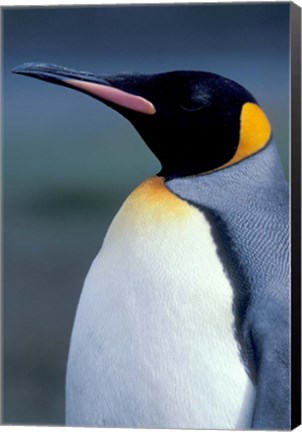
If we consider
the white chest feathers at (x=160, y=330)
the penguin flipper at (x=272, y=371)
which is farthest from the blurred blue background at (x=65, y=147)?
the penguin flipper at (x=272, y=371)

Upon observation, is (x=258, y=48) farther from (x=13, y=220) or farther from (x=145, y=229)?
(x=13, y=220)

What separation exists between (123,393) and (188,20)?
1.25 m

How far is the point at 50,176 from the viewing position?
5047mm

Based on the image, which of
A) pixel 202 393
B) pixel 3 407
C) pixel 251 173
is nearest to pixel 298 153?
pixel 251 173

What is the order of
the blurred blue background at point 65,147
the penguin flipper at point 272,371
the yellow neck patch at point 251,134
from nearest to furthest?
the penguin flipper at point 272,371, the yellow neck patch at point 251,134, the blurred blue background at point 65,147

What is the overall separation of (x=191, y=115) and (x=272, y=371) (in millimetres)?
869

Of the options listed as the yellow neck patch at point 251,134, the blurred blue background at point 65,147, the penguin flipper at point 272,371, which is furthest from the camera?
the blurred blue background at point 65,147

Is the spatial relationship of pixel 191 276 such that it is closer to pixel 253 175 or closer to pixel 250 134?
pixel 253 175

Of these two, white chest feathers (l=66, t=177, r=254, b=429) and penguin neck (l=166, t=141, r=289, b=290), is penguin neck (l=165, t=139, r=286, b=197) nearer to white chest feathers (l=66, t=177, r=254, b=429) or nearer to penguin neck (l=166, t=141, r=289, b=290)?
penguin neck (l=166, t=141, r=289, b=290)

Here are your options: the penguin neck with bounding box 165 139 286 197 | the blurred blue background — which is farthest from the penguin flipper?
the blurred blue background

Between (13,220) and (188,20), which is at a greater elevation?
(188,20)

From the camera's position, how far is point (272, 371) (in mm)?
4621

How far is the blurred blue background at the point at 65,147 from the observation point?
487 centimetres

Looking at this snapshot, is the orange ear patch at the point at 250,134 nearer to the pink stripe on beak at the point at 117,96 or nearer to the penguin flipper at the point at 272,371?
the pink stripe on beak at the point at 117,96
